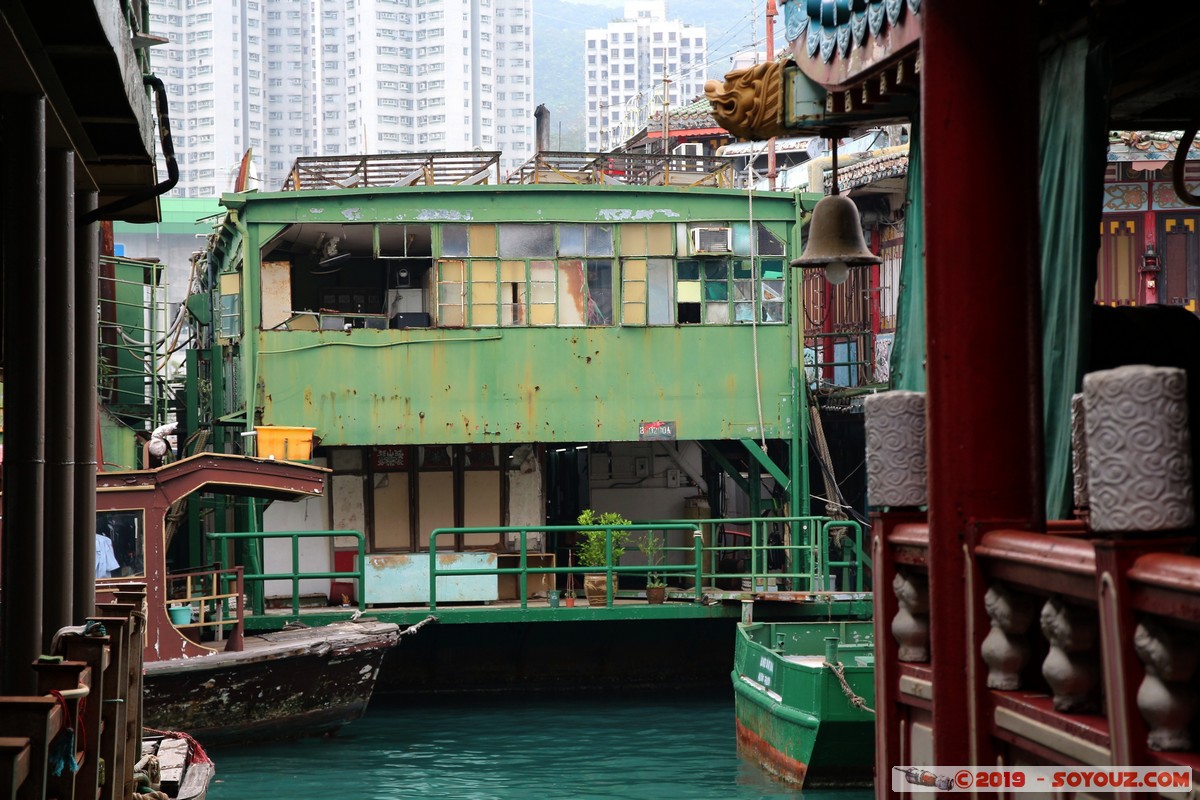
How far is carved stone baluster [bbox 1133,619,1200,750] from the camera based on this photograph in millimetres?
3365

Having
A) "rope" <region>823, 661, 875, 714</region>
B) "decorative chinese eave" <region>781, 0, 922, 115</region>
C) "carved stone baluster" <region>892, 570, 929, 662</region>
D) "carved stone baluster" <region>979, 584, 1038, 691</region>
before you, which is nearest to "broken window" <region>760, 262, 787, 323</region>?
"rope" <region>823, 661, 875, 714</region>

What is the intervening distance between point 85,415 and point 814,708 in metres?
7.95

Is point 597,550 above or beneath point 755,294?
beneath

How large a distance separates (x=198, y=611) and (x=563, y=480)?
398 inches

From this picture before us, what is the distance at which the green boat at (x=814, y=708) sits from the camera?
14.3 m

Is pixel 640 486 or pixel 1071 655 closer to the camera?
pixel 1071 655

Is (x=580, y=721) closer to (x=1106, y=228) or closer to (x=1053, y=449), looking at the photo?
(x=1106, y=228)

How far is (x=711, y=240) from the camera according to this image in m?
22.7

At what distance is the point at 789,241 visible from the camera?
2270cm

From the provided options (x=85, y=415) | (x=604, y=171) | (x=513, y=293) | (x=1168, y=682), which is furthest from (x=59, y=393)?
(x=604, y=171)

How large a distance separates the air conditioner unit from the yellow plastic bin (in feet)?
20.2

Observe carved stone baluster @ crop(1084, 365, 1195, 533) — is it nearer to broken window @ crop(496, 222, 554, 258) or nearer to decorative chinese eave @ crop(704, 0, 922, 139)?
decorative chinese eave @ crop(704, 0, 922, 139)

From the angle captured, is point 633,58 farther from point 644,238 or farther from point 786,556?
point 786,556

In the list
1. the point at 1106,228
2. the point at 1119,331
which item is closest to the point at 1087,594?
the point at 1119,331
